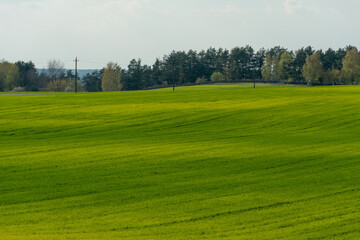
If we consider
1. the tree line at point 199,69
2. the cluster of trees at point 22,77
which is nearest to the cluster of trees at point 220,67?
the tree line at point 199,69

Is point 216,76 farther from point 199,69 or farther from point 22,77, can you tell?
point 22,77

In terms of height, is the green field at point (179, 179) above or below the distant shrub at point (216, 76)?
below

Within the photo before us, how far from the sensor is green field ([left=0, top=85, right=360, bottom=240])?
11445 millimetres

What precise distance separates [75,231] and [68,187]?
4.39 meters

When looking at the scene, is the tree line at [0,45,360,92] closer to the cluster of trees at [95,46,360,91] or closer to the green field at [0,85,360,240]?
the cluster of trees at [95,46,360,91]

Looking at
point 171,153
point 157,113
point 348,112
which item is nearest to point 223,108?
point 157,113

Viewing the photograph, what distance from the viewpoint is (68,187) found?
15.4m

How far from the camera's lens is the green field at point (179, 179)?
37.6 feet

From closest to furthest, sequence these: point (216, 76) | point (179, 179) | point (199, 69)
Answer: point (179, 179)
point (216, 76)
point (199, 69)

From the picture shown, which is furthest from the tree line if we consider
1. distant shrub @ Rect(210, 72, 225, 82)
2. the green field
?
the green field

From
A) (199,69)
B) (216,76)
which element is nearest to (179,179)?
(216,76)

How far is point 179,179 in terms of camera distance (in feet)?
53.6

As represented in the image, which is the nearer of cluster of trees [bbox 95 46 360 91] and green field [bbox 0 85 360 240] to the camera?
green field [bbox 0 85 360 240]

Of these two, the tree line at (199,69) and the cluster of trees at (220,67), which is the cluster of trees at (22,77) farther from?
the cluster of trees at (220,67)
